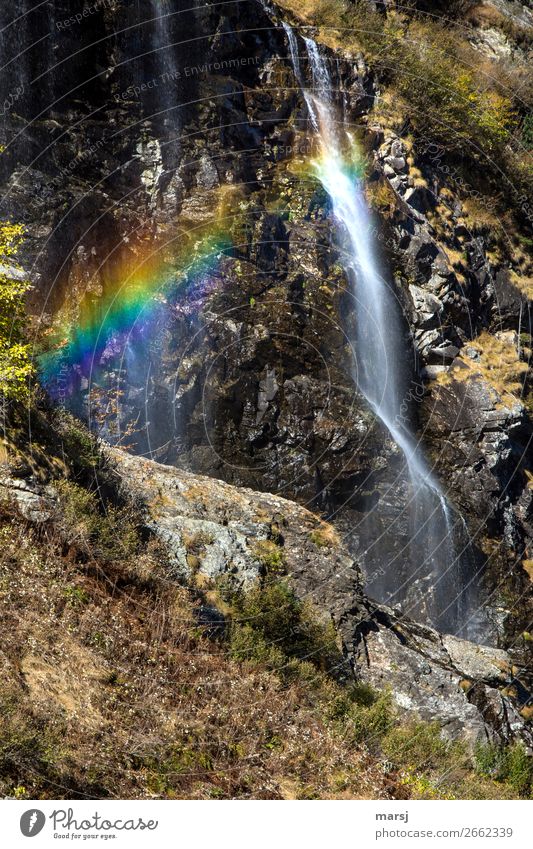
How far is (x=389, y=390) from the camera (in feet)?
85.0

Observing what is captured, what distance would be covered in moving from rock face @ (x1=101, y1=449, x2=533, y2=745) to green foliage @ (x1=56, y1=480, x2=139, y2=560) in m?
1.06

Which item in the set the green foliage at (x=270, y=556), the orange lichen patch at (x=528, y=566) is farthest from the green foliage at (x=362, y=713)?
the orange lichen patch at (x=528, y=566)

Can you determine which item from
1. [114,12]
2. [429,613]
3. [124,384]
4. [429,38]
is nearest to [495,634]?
[429,613]

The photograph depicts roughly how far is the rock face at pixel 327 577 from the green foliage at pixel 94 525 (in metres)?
1.06

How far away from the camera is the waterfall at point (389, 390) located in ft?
76.6

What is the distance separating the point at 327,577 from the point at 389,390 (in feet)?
44.2

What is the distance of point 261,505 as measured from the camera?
583 inches

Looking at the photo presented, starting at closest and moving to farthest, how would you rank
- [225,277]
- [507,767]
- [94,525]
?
[94,525], [507,767], [225,277]

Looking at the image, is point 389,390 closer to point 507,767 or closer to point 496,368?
point 496,368

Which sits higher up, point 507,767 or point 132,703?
point 132,703

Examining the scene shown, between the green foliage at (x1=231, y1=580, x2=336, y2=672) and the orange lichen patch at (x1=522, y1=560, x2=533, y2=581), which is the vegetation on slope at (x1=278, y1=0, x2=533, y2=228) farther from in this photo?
the green foliage at (x1=231, y1=580, x2=336, y2=672)

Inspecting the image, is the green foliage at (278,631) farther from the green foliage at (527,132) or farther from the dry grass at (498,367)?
the green foliage at (527,132)

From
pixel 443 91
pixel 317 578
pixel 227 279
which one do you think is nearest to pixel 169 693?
pixel 317 578

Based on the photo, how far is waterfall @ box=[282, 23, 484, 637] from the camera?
919 inches
